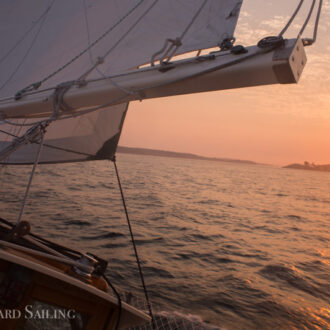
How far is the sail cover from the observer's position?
11.5ft

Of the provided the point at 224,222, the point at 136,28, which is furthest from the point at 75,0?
the point at 224,222

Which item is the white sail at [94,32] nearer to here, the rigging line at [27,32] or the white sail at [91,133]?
the rigging line at [27,32]

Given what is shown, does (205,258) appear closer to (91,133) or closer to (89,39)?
(91,133)

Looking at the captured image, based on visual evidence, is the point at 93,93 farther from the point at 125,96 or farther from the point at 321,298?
the point at 321,298

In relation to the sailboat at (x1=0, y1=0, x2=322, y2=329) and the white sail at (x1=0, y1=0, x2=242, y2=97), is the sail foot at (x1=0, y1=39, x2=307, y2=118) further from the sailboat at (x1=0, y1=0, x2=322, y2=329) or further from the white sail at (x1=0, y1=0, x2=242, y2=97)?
the white sail at (x1=0, y1=0, x2=242, y2=97)

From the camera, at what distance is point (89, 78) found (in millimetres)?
3742

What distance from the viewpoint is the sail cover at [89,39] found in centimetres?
352

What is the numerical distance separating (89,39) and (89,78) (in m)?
0.99

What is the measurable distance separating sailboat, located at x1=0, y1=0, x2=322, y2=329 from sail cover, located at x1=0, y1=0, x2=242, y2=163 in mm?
17

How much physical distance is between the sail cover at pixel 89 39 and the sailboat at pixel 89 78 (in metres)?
0.02

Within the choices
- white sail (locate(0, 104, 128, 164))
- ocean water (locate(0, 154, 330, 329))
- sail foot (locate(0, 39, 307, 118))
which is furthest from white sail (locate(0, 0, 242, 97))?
ocean water (locate(0, 154, 330, 329))

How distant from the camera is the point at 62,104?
320 centimetres

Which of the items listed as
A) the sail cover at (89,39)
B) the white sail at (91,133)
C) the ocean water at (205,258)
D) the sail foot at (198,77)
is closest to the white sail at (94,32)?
the sail cover at (89,39)

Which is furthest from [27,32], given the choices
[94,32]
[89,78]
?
[89,78]
